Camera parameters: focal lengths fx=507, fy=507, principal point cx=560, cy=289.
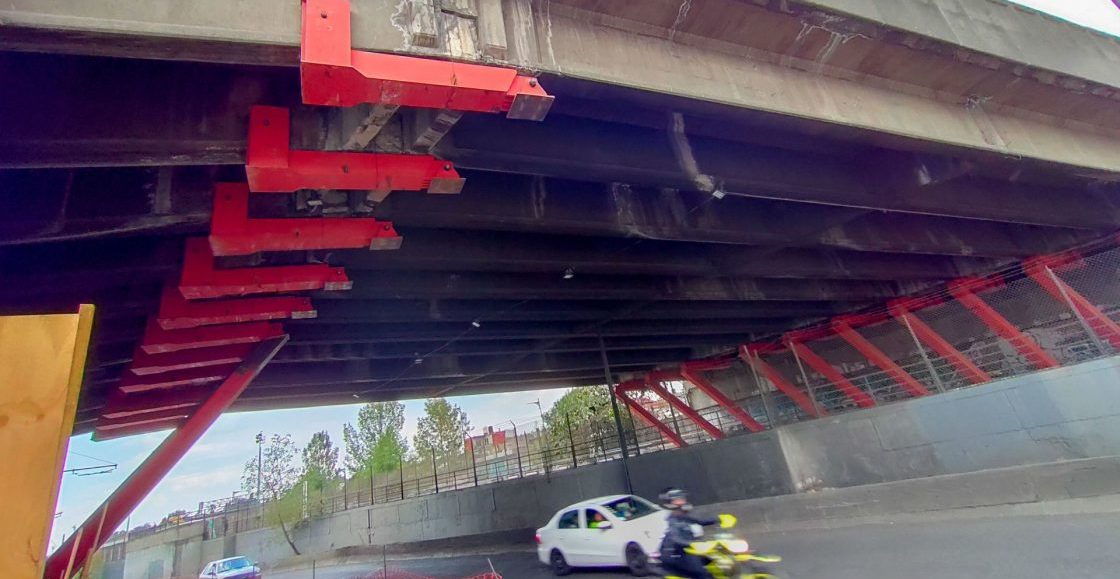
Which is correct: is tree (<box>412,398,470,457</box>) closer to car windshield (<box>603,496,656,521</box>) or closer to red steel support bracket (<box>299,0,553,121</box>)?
car windshield (<box>603,496,656,521</box>)

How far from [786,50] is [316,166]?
5173mm

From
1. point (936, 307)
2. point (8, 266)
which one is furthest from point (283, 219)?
point (936, 307)

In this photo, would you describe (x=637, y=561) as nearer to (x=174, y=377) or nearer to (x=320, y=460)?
(x=174, y=377)

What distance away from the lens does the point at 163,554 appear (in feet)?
122

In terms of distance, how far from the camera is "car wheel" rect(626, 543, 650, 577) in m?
9.51

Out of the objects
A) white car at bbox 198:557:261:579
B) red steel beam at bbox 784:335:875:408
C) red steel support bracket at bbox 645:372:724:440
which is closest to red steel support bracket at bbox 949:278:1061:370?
red steel beam at bbox 784:335:875:408

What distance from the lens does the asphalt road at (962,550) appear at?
19.2 ft

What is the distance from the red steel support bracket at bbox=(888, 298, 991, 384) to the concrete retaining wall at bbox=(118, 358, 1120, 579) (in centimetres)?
388

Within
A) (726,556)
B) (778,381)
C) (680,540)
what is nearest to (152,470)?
(680,540)

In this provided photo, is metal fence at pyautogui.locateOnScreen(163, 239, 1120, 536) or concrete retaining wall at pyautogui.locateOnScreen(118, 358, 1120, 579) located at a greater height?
metal fence at pyautogui.locateOnScreen(163, 239, 1120, 536)

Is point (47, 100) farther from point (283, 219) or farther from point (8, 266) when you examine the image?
point (8, 266)

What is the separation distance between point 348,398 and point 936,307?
19.4 m

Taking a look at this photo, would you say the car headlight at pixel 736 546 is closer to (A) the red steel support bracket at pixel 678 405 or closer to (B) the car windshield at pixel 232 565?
(A) the red steel support bracket at pixel 678 405

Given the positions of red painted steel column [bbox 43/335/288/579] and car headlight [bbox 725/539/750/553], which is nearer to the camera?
car headlight [bbox 725/539/750/553]
